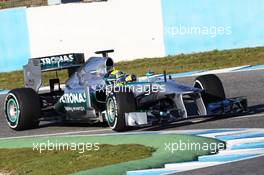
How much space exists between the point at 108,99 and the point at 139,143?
1.52 meters

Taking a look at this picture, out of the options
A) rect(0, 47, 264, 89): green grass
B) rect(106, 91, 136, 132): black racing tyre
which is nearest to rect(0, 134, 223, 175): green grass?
rect(106, 91, 136, 132): black racing tyre

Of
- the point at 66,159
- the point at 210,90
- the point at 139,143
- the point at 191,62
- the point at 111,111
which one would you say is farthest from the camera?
the point at 191,62

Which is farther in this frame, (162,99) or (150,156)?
(162,99)

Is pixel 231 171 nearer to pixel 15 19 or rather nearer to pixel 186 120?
pixel 186 120

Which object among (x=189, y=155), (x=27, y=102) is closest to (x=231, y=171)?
(x=189, y=155)

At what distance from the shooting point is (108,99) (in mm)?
12570

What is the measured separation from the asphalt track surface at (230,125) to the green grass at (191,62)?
4205mm

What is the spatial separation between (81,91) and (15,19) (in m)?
12.9

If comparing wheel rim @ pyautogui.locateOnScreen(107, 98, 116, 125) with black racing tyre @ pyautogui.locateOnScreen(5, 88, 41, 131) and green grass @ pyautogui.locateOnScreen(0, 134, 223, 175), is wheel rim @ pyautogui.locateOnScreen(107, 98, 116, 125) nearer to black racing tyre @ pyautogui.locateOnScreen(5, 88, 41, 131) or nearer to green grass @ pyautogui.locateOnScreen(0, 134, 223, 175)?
green grass @ pyautogui.locateOnScreen(0, 134, 223, 175)

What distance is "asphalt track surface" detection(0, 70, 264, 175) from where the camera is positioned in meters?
8.66

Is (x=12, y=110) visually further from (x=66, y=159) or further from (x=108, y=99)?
(x=66, y=159)

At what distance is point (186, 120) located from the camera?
13336 mm

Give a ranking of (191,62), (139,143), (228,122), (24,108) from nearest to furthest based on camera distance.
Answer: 1. (139,143)
2. (228,122)
3. (24,108)
4. (191,62)

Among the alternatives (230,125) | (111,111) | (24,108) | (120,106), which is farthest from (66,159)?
(24,108)
